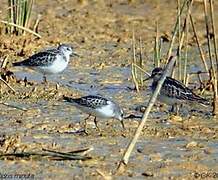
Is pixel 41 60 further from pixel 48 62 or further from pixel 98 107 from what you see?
pixel 98 107

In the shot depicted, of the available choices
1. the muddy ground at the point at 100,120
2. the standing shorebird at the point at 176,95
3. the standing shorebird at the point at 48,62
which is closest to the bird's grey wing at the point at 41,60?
the standing shorebird at the point at 48,62

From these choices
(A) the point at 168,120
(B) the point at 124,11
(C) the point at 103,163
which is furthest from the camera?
(B) the point at 124,11

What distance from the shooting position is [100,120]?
11.7 meters

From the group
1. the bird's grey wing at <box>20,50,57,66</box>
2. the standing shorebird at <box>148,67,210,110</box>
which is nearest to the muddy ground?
the standing shorebird at <box>148,67,210,110</box>

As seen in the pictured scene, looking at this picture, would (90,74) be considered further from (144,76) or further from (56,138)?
(56,138)

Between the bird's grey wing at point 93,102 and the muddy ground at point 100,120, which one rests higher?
the bird's grey wing at point 93,102

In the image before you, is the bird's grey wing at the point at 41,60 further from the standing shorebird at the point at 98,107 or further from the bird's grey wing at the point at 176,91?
the standing shorebird at the point at 98,107

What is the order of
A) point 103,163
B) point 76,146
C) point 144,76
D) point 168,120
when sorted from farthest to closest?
point 144,76
point 168,120
point 76,146
point 103,163

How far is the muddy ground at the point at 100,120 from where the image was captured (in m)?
9.17

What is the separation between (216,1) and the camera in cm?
2153

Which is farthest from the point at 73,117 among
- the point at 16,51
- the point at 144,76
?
the point at 16,51

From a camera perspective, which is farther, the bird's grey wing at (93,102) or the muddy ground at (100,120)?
the bird's grey wing at (93,102)

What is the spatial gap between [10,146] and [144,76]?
5.56 m

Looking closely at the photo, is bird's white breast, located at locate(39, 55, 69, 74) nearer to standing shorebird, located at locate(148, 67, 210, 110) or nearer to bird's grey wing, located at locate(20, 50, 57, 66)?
bird's grey wing, located at locate(20, 50, 57, 66)
